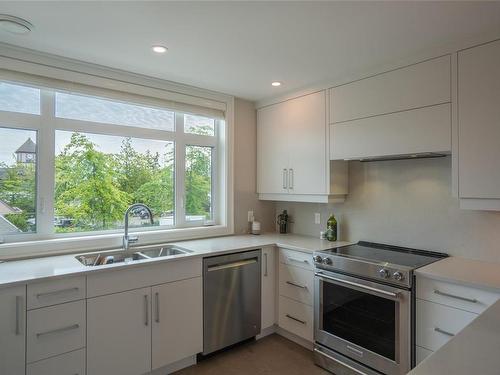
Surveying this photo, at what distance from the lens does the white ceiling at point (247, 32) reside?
1.71m

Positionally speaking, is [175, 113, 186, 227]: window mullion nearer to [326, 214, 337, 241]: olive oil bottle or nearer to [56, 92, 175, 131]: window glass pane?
[56, 92, 175, 131]: window glass pane

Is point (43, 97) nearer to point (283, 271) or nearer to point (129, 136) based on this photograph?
point (129, 136)

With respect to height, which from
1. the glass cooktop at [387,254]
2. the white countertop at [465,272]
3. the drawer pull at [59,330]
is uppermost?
the glass cooktop at [387,254]

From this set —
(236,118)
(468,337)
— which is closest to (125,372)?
(468,337)

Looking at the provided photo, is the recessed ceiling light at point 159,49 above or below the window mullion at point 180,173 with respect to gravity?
above

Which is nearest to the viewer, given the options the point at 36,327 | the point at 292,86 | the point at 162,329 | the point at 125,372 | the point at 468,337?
the point at 468,337

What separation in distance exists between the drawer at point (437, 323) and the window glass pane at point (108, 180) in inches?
88.2

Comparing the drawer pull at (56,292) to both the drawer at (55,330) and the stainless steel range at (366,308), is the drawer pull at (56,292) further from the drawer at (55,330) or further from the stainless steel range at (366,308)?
the stainless steel range at (366,308)

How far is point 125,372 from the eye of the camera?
215 cm

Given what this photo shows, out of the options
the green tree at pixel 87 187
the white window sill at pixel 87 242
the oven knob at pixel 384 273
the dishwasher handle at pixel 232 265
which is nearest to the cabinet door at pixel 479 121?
the oven knob at pixel 384 273

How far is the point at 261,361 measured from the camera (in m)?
2.60

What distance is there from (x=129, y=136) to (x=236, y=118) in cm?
117

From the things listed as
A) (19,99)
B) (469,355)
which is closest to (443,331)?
(469,355)

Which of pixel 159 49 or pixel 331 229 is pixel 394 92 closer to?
pixel 331 229
